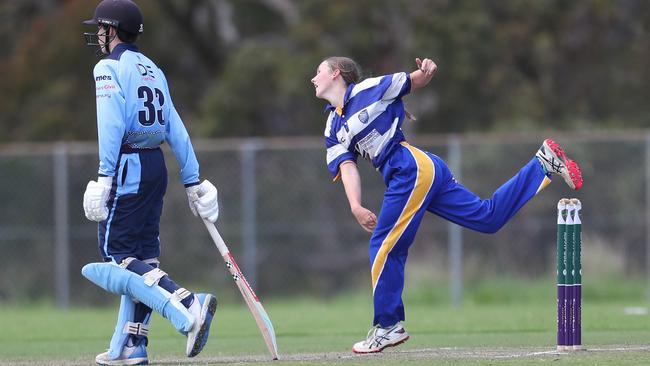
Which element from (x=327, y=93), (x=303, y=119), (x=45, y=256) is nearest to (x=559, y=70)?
(x=303, y=119)

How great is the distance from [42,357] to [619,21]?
1530cm

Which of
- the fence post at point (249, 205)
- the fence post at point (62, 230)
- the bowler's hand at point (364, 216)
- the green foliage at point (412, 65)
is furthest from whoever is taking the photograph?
the green foliage at point (412, 65)

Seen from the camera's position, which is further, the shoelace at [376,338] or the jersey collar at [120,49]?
the shoelace at [376,338]

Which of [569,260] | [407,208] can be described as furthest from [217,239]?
[569,260]

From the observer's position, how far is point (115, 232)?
7.16 m

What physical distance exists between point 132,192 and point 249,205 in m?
8.43

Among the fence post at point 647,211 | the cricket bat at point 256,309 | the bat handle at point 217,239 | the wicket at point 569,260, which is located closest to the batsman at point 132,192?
the bat handle at point 217,239

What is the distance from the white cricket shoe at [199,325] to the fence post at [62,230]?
29.3 feet

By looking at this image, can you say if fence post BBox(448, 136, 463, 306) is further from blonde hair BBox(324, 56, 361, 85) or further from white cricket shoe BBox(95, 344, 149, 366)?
white cricket shoe BBox(95, 344, 149, 366)

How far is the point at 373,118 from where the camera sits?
25.5 feet

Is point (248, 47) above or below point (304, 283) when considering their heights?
above

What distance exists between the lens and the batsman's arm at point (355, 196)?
301 inches

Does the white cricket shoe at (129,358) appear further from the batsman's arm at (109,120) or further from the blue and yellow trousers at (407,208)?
the blue and yellow trousers at (407,208)

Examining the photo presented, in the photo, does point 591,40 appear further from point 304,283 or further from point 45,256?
point 45,256
